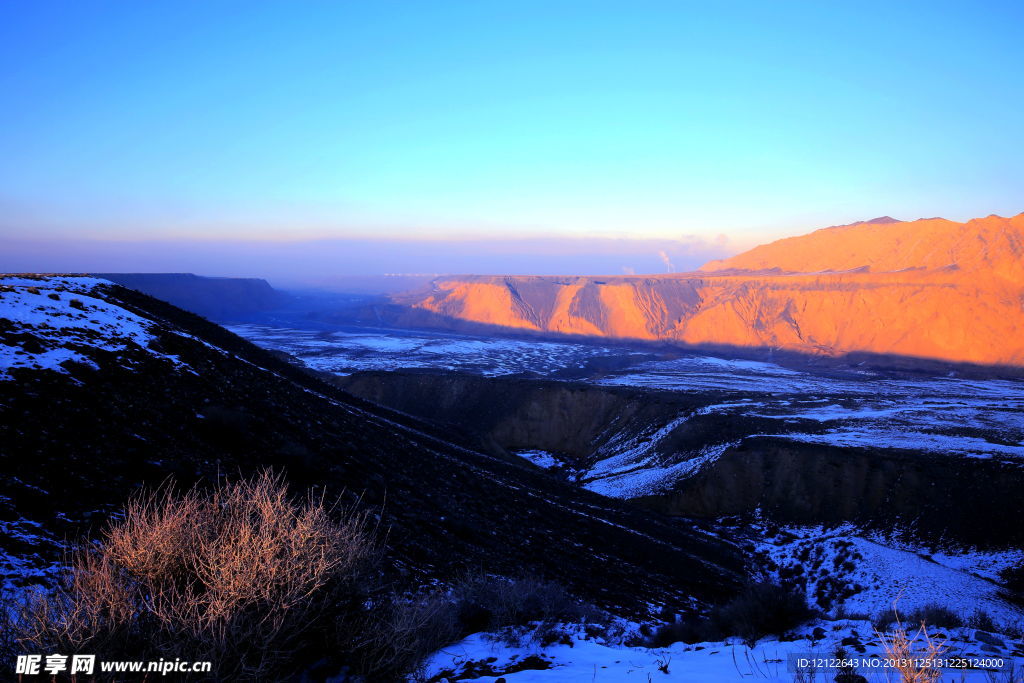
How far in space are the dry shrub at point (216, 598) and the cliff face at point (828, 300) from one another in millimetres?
75324

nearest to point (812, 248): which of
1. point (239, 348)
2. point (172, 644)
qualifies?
point (239, 348)

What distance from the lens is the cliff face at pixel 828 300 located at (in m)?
66.2

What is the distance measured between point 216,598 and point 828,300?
9168 cm

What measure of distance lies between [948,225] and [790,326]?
4055 centimetres

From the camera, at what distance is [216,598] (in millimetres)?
4055

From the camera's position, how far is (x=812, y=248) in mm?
121875

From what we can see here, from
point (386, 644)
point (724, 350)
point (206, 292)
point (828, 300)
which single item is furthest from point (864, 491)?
point (206, 292)

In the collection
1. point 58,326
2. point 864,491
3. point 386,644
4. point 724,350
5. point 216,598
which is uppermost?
point 58,326

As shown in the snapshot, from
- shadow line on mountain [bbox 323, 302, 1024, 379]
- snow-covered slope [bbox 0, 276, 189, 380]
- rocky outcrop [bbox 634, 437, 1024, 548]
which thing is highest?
snow-covered slope [bbox 0, 276, 189, 380]

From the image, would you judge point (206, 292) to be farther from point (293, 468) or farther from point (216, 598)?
point (216, 598)

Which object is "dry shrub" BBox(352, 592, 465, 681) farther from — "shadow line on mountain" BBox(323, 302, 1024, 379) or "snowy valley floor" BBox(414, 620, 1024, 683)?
"shadow line on mountain" BBox(323, 302, 1024, 379)

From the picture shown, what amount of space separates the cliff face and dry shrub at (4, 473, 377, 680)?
75.3 m

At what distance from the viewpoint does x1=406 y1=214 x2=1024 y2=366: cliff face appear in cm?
6625

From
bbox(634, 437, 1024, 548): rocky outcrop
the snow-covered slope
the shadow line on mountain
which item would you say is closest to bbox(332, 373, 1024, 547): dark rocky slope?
bbox(634, 437, 1024, 548): rocky outcrop
